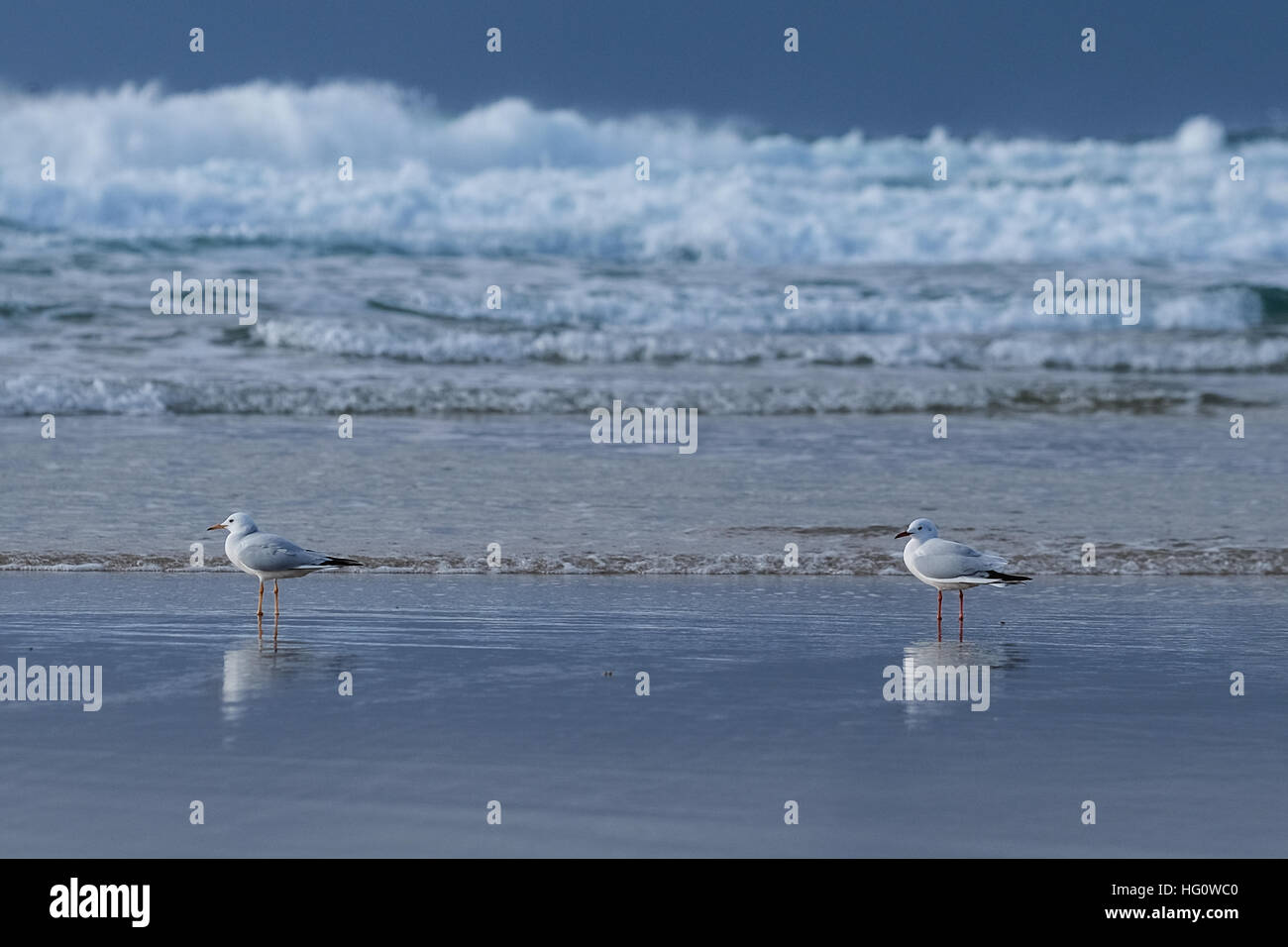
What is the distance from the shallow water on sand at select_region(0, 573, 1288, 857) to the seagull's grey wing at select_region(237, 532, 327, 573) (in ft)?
0.94

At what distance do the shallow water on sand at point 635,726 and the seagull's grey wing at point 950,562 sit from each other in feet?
0.93

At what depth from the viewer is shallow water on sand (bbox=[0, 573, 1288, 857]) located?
3.75 m

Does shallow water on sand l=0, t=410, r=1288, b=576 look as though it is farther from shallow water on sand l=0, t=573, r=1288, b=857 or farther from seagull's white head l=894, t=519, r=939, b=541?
seagull's white head l=894, t=519, r=939, b=541

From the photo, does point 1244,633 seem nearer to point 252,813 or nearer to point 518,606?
point 518,606

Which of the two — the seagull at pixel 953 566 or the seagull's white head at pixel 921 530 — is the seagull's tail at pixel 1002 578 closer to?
the seagull at pixel 953 566

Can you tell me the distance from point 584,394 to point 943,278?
37.3 feet

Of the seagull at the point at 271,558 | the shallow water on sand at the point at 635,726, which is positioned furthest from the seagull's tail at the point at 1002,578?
the seagull at the point at 271,558

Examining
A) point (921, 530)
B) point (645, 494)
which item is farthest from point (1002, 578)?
point (645, 494)

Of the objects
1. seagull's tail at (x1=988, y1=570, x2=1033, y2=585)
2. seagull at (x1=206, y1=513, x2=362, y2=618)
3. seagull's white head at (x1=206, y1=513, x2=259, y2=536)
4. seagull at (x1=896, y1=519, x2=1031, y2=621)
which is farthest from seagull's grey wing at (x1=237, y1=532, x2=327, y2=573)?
seagull's tail at (x1=988, y1=570, x2=1033, y2=585)

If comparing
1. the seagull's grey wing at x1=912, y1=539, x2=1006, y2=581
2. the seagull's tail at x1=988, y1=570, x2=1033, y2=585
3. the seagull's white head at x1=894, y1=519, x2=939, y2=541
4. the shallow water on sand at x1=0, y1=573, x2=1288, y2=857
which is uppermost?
the seagull's white head at x1=894, y1=519, x2=939, y2=541

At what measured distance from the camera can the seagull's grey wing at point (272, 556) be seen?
641 centimetres

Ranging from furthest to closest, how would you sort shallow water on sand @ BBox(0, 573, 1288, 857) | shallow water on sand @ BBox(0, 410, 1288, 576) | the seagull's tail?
shallow water on sand @ BBox(0, 410, 1288, 576) < the seagull's tail < shallow water on sand @ BBox(0, 573, 1288, 857)

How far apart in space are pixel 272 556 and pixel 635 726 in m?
2.22
